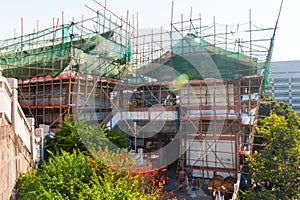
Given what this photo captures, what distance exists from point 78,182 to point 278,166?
7026 millimetres

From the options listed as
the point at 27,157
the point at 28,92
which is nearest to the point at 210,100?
the point at 27,157

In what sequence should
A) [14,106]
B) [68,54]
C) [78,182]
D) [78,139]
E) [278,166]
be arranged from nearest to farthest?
[78,182] → [14,106] → [278,166] → [78,139] → [68,54]

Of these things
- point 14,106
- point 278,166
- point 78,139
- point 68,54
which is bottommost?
point 278,166

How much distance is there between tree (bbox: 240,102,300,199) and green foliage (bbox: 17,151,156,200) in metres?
4.77

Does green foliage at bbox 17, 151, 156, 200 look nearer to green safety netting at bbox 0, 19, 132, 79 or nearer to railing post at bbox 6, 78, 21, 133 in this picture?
railing post at bbox 6, 78, 21, 133

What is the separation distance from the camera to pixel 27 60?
48.1 ft

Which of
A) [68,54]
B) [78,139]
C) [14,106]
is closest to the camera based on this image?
[14,106]

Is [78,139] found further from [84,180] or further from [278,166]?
[278,166]

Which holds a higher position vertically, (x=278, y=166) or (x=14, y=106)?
(x=14, y=106)

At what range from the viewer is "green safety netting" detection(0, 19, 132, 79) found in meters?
13.0

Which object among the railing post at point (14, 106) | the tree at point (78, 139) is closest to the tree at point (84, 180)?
the tree at point (78, 139)

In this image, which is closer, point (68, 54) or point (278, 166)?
point (278, 166)

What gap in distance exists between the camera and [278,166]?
8.95 meters

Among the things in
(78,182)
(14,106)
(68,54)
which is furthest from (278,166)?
(68,54)
